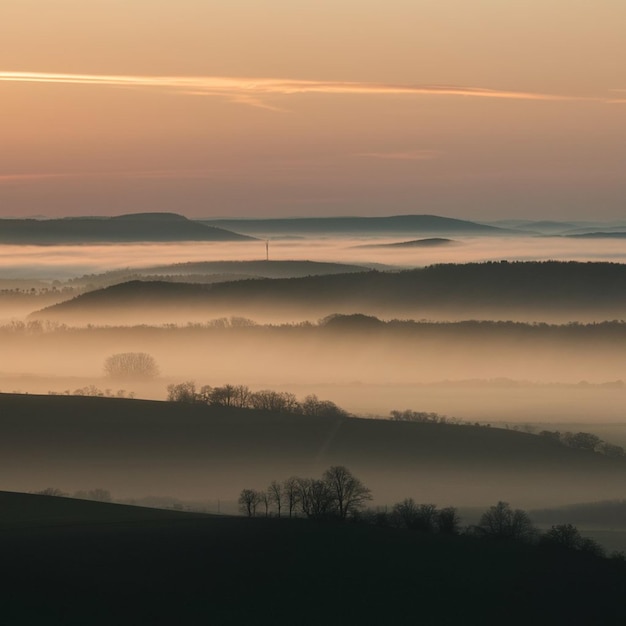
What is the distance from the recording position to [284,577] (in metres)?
59.5

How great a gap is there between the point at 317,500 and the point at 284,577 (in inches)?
885

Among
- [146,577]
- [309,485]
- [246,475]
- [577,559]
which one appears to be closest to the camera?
[146,577]

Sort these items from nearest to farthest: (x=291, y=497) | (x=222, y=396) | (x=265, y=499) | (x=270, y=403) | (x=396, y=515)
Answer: (x=396, y=515), (x=291, y=497), (x=265, y=499), (x=270, y=403), (x=222, y=396)

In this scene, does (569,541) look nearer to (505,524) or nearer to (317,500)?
(505,524)

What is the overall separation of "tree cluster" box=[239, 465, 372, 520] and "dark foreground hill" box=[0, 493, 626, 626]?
9989mm

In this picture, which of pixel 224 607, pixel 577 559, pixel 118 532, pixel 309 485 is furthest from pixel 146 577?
pixel 309 485

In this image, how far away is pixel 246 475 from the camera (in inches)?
4304

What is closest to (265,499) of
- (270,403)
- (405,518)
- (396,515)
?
(396,515)

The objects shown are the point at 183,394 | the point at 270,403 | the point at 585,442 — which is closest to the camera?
the point at 585,442

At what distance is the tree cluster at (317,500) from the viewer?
8088cm

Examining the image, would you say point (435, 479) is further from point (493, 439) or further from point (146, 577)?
point (146, 577)

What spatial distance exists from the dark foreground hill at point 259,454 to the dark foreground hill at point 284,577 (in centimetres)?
3389

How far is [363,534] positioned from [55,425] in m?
57.5

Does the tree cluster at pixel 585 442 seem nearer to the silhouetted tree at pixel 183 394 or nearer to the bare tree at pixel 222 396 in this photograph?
the bare tree at pixel 222 396
